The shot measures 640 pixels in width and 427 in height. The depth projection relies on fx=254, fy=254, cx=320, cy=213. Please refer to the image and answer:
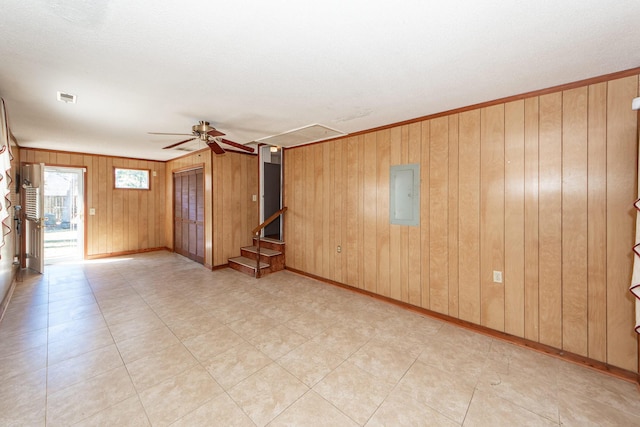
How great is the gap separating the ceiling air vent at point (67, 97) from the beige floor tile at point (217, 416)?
315cm

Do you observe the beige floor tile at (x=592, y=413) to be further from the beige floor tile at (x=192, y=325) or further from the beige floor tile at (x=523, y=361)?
the beige floor tile at (x=192, y=325)

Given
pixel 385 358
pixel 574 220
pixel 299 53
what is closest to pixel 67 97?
pixel 299 53

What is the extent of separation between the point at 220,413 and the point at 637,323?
3095 mm

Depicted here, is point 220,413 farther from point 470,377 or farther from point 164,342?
point 470,377

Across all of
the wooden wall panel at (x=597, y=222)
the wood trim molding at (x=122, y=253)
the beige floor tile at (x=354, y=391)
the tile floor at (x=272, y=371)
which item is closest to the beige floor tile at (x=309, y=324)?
→ the tile floor at (x=272, y=371)

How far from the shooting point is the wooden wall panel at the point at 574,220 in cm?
226

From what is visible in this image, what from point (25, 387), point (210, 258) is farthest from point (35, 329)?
point (210, 258)

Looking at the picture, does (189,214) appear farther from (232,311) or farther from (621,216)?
(621,216)

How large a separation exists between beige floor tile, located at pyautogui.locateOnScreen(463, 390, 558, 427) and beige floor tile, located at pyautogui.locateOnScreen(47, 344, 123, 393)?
279 centimetres

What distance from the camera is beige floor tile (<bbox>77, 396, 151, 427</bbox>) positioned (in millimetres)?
1596

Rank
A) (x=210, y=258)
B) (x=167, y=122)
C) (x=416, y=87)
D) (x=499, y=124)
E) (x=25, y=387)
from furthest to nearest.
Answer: (x=210, y=258) → (x=167, y=122) → (x=499, y=124) → (x=416, y=87) → (x=25, y=387)

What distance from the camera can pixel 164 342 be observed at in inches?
99.0

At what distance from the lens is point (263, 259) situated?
5.02 m

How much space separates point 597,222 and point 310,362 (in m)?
2.79
